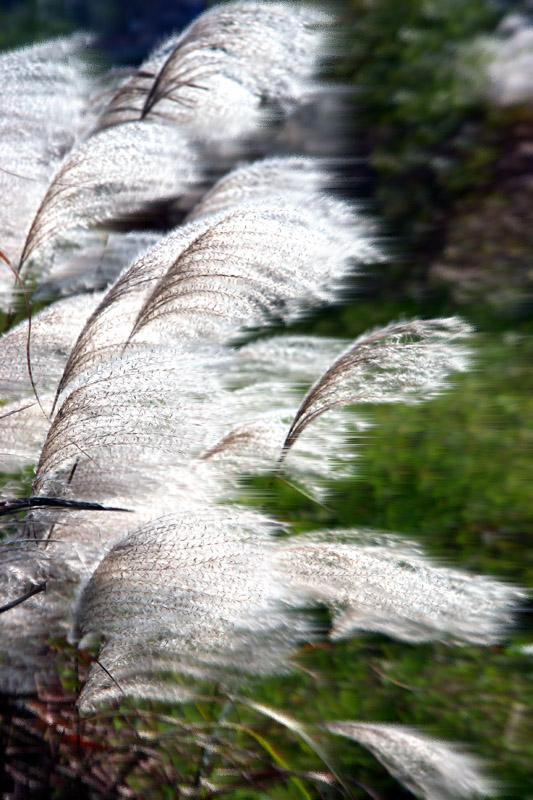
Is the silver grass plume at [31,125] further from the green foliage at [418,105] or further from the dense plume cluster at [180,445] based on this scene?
the green foliage at [418,105]

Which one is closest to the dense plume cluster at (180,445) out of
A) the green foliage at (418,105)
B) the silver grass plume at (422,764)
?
the silver grass plume at (422,764)

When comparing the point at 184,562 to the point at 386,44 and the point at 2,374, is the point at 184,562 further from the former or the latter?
the point at 386,44

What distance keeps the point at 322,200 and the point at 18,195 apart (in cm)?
62

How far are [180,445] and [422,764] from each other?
515 millimetres

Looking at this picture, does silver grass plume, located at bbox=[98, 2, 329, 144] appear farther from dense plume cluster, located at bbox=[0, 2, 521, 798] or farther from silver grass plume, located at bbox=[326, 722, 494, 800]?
silver grass plume, located at bbox=[326, 722, 494, 800]

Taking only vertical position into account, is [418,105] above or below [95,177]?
above

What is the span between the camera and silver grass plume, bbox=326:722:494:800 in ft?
2.84

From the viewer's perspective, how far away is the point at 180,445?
0.91 metres

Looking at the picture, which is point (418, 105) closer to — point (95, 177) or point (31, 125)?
point (31, 125)

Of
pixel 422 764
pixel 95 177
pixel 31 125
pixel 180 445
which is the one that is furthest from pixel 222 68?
pixel 422 764

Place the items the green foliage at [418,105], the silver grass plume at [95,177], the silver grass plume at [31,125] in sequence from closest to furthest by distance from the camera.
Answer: the silver grass plume at [95,177] < the silver grass plume at [31,125] < the green foliage at [418,105]

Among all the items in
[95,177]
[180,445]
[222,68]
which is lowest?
[180,445]

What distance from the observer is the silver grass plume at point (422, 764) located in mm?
865

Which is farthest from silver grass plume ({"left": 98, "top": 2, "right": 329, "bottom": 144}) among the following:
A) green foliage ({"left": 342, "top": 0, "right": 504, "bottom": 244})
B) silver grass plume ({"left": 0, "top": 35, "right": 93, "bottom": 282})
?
green foliage ({"left": 342, "top": 0, "right": 504, "bottom": 244})
